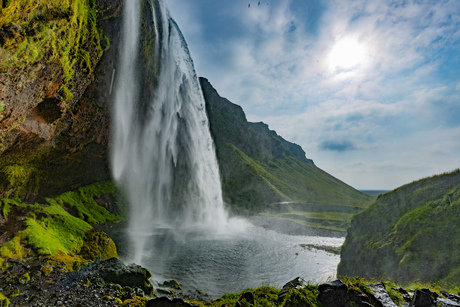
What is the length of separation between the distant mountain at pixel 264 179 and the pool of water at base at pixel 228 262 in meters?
32.5

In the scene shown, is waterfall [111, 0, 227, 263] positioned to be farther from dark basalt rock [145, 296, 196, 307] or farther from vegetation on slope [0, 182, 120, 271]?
dark basalt rock [145, 296, 196, 307]

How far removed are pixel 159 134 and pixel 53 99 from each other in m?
22.6

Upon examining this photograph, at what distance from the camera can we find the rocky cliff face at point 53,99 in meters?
11.5

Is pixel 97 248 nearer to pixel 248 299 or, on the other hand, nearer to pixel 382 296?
pixel 248 299

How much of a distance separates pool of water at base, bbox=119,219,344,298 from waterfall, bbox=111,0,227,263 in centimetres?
301

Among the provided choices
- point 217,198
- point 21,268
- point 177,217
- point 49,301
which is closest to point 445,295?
point 49,301

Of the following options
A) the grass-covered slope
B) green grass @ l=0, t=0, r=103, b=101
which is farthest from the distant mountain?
green grass @ l=0, t=0, r=103, b=101

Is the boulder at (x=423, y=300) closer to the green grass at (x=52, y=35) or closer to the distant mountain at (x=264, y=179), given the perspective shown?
the green grass at (x=52, y=35)

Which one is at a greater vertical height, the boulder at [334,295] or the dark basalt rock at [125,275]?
the boulder at [334,295]


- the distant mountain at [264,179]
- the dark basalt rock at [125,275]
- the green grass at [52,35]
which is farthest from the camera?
the distant mountain at [264,179]

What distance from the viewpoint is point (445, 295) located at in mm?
6875

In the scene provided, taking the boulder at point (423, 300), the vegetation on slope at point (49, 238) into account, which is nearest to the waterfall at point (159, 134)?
the vegetation on slope at point (49, 238)

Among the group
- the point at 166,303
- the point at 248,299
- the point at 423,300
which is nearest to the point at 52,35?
the point at 166,303

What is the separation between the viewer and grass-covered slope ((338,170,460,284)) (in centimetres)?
1273
